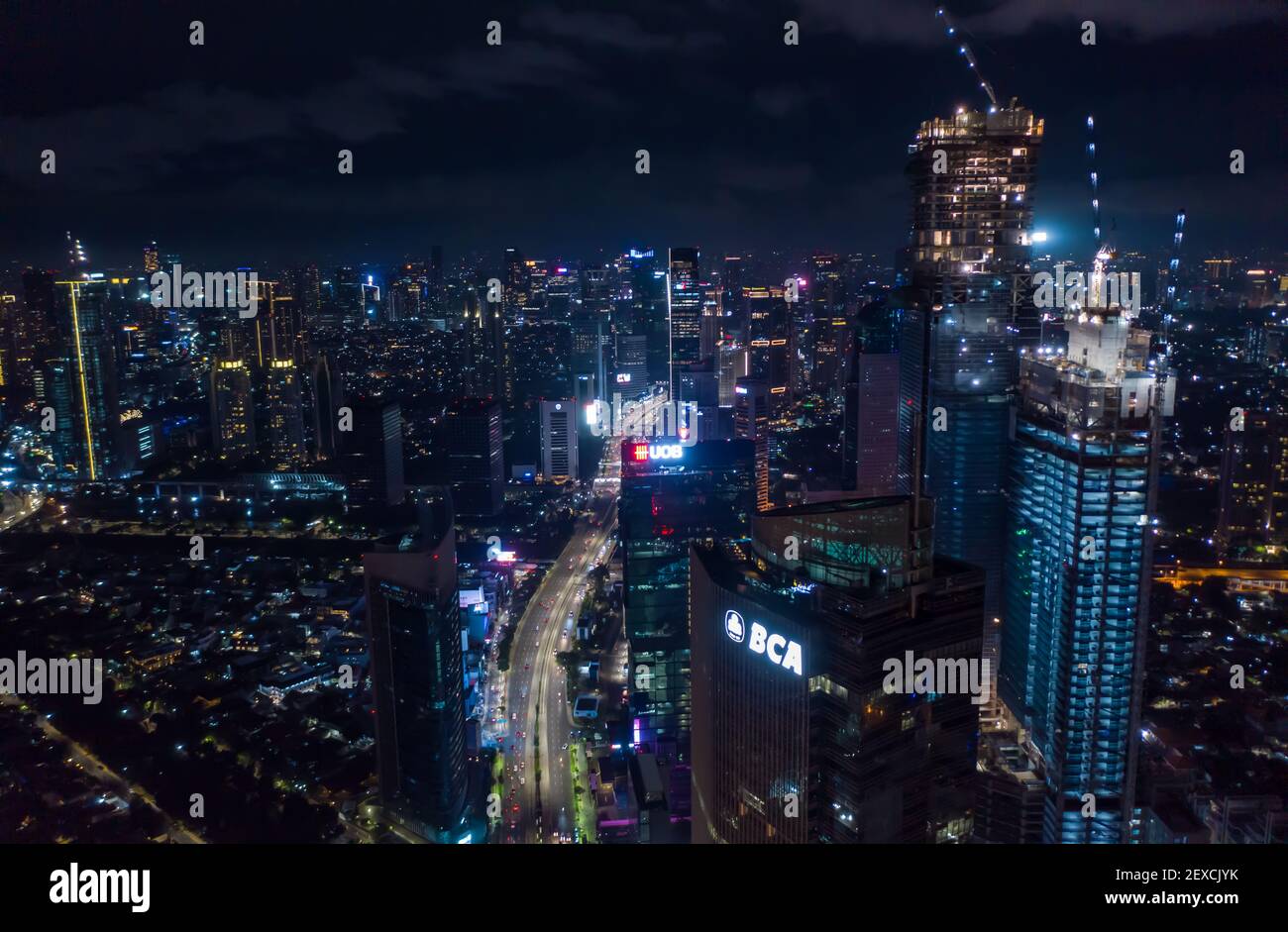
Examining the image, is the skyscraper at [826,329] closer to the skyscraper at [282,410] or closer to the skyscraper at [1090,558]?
the skyscraper at [1090,558]

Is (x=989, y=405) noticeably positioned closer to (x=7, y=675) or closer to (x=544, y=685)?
(x=544, y=685)

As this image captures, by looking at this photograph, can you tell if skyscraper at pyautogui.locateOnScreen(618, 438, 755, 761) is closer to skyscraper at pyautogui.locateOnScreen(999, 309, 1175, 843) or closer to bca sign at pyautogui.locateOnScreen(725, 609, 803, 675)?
skyscraper at pyautogui.locateOnScreen(999, 309, 1175, 843)

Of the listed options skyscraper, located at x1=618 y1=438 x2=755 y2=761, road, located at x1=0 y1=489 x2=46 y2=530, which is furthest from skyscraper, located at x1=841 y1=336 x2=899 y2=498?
road, located at x1=0 y1=489 x2=46 y2=530

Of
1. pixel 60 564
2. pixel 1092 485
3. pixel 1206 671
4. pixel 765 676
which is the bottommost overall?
pixel 1206 671

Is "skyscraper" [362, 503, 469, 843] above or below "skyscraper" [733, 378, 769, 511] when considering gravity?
below

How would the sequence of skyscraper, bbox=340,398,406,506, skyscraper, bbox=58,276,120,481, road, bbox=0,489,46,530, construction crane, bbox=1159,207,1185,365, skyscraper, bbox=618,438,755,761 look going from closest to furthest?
construction crane, bbox=1159,207,1185,365, skyscraper, bbox=618,438,755,761, road, bbox=0,489,46,530, skyscraper, bbox=58,276,120,481, skyscraper, bbox=340,398,406,506
